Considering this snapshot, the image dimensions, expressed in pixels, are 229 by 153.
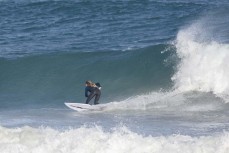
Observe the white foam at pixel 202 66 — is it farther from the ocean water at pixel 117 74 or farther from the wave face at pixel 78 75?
the wave face at pixel 78 75

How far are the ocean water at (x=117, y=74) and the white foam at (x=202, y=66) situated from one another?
0.04m

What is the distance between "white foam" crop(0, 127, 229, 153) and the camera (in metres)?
14.1

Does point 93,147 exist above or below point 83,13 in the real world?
below

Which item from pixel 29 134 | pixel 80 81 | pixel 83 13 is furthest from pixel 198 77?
pixel 83 13

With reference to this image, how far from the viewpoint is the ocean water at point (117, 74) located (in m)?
15.3

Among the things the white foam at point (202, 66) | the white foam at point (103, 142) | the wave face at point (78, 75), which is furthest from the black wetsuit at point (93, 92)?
the white foam at point (103, 142)

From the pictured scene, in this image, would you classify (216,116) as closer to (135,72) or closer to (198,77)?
(198,77)

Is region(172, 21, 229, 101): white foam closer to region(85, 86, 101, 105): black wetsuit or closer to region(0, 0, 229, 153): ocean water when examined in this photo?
region(0, 0, 229, 153): ocean water

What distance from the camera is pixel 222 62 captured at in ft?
77.4

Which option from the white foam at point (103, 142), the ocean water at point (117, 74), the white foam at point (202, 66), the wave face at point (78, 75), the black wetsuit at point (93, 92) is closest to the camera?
the white foam at point (103, 142)

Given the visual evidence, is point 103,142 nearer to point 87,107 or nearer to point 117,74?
point 87,107

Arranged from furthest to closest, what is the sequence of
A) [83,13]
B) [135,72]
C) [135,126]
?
[83,13], [135,72], [135,126]

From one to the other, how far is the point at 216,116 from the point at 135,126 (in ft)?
8.54

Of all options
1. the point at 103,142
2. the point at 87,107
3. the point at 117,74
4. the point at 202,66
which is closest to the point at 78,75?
the point at 117,74
